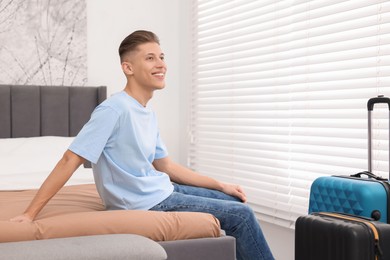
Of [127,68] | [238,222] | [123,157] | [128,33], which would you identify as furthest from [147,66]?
[128,33]

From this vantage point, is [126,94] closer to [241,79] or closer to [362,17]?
[362,17]

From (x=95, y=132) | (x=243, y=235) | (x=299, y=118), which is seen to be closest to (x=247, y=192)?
(x=299, y=118)

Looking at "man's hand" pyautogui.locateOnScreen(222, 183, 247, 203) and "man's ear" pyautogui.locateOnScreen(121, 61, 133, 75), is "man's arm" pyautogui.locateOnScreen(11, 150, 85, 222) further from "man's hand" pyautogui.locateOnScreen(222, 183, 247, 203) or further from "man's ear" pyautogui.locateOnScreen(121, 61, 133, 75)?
"man's hand" pyautogui.locateOnScreen(222, 183, 247, 203)

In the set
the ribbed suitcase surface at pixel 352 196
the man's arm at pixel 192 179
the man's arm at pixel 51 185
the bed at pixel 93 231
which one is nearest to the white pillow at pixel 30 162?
the bed at pixel 93 231

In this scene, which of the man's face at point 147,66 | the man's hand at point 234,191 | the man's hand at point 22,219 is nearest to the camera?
the man's hand at point 22,219

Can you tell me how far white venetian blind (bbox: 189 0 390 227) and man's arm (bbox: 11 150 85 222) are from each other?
171cm

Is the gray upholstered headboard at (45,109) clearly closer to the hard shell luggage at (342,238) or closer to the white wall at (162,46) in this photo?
the white wall at (162,46)

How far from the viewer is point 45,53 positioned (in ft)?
14.7

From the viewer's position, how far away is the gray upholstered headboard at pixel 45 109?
13.8ft

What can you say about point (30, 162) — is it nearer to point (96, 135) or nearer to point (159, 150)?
point (159, 150)

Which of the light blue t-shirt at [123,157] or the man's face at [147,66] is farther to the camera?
the man's face at [147,66]

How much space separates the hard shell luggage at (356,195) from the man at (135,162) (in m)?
0.52

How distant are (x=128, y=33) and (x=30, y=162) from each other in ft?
5.42

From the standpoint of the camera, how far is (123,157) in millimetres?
2326
